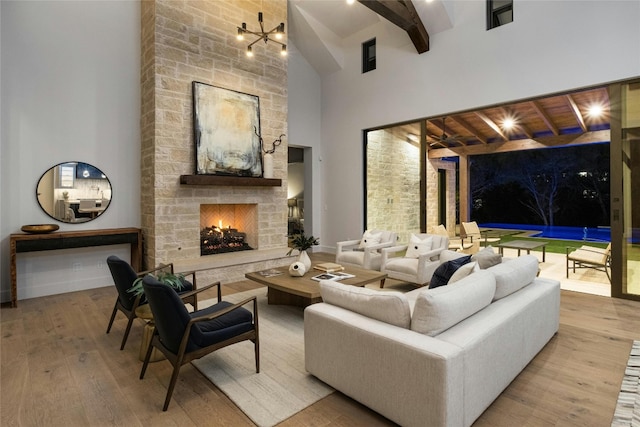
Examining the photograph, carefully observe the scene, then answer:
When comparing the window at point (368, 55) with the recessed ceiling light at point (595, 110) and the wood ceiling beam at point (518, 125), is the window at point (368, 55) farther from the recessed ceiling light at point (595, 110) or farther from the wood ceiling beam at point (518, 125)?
the recessed ceiling light at point (595, 110)

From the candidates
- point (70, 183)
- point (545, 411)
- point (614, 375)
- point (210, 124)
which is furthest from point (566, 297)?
point (70, 183)

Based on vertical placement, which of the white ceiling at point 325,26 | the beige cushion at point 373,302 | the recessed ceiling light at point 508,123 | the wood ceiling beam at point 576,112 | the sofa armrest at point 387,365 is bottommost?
the sofa armrest at point 387,365

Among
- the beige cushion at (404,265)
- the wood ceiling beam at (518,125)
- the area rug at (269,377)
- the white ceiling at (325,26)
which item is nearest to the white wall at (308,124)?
the white ceiling at (325,26)

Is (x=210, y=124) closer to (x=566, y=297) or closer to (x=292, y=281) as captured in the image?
(x=292, y=281)

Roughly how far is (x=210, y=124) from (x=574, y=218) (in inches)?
368

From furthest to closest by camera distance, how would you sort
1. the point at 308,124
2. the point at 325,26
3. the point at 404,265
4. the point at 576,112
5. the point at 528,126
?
1. the point at 308,124
2. the point at 528,126
3. the point at 325,26
4. the point at 576,112
5. the point at 404,265

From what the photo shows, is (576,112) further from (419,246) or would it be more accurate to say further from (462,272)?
(462,272)

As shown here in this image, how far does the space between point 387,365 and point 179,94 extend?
201 inches

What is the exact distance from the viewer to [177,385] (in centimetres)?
247

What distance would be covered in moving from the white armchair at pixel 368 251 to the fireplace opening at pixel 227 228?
6.17 feet

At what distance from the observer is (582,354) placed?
9.58 ft

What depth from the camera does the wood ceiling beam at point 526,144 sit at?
7.26 m

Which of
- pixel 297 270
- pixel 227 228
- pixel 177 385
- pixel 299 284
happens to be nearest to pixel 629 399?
pixel 299 284

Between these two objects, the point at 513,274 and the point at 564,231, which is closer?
the point at 513,274
